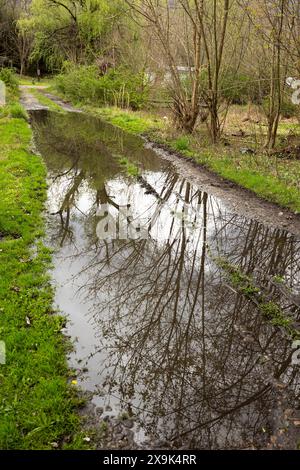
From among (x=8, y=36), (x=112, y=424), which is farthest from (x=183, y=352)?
(x=8, y=36)

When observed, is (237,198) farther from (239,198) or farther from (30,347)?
(30,347)

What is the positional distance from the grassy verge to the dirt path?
4720 millimetres

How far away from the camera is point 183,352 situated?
4938 millimetres

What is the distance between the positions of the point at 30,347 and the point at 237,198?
712 centimetres

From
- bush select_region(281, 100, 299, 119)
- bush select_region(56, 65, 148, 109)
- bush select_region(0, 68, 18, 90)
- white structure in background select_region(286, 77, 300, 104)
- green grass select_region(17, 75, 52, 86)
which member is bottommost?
white structure in background select_region(286, 77, 300, 104)

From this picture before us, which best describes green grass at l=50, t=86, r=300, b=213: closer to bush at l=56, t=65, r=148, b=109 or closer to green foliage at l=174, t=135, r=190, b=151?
green foliage at l=174, t=135, r=190, b=151

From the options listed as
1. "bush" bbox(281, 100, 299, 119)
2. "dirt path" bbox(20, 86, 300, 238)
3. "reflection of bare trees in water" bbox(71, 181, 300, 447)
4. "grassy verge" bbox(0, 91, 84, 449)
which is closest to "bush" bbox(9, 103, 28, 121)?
"dirt path" bbox(20, 86, 300, 238)

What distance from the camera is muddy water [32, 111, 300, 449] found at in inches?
161

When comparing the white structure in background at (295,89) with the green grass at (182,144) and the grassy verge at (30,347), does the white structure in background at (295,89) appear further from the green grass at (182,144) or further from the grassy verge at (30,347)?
the grassy verge at (30,347)

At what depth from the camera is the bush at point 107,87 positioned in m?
24.8

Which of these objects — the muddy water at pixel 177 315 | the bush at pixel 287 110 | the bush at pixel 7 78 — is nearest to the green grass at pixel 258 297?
the muddy water at pixel 177 315

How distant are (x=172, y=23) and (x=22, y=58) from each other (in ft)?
113

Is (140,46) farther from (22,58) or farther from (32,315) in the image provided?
(22,58)

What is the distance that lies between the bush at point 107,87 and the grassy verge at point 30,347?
1754 cm
